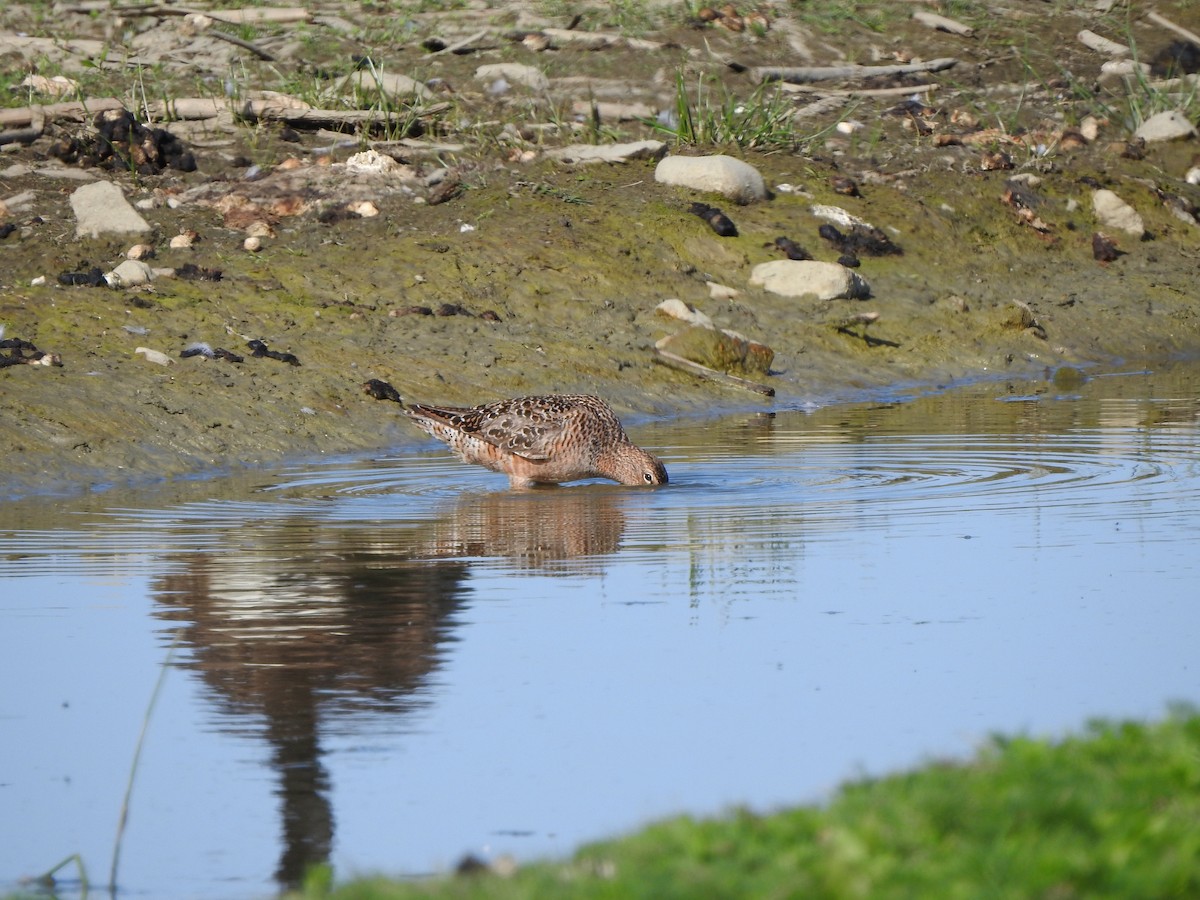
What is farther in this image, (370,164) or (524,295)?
(370,164)

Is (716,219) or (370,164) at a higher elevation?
(370,164)

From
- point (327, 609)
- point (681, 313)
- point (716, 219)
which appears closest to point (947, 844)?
point (327, 609)

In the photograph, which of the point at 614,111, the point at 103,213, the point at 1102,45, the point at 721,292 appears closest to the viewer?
the point at 103,213

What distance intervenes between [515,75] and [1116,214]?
6.66m

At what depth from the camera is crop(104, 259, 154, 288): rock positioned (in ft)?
49.3

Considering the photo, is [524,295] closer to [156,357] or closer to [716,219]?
[716,219]

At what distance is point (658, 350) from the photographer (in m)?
15.6

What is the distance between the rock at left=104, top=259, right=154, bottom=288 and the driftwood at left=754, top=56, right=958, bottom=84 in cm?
874

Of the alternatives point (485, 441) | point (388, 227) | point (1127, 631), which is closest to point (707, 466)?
point (485, 441)

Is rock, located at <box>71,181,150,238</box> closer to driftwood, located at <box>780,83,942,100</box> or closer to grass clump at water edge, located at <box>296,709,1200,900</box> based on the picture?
driftwood, located at <box>780,83,942,100</box>

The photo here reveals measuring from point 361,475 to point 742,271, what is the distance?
6559 millimetres

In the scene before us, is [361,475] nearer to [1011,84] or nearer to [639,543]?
[639,543]

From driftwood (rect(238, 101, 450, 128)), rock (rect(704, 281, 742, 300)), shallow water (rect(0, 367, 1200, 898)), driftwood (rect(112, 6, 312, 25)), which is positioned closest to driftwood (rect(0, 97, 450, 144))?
driftwood (rect(238, 101, 450, 128))

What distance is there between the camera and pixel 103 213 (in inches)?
632
